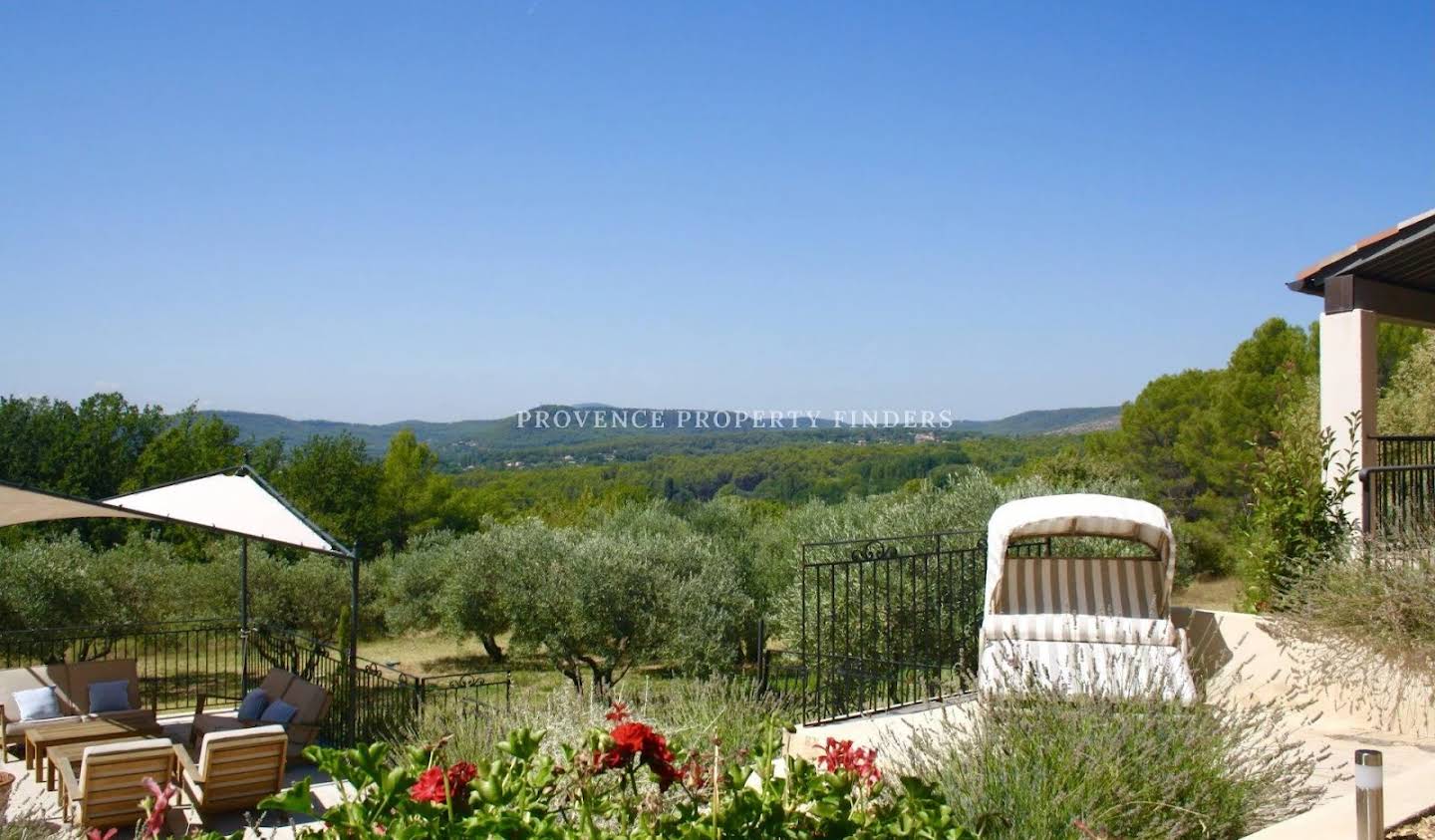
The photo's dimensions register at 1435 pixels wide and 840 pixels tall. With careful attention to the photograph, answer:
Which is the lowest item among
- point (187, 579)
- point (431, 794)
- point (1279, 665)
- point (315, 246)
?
point (187, 579)

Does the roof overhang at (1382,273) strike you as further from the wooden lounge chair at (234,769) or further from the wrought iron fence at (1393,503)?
the wooden lounge chair at (234,769)

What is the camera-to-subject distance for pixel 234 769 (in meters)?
7.63

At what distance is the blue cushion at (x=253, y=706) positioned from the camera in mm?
9820

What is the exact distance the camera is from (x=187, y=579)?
20.2 meters

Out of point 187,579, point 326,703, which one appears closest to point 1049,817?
point 326,703

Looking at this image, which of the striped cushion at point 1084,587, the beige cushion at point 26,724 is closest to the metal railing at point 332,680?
the beige cushion at point 26,724

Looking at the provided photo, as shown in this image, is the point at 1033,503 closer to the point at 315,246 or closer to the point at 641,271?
the point at 315,246

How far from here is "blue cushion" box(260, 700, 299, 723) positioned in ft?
31.6

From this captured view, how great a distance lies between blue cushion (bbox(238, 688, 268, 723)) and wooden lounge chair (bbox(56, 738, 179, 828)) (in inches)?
88.7

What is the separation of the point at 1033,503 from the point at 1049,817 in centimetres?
468

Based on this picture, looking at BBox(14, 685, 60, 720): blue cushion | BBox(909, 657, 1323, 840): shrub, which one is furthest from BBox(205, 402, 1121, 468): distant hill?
BBox(909, 657, 1323, 840): shrub

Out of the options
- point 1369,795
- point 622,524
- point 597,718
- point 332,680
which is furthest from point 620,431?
point 1369,795

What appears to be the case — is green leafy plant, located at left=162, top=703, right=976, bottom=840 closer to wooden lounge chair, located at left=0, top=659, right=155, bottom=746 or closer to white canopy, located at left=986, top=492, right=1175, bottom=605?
white canopy, located at left=986, top=492, right=1175, bottom=605

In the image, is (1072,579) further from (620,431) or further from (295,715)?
(620,431)
